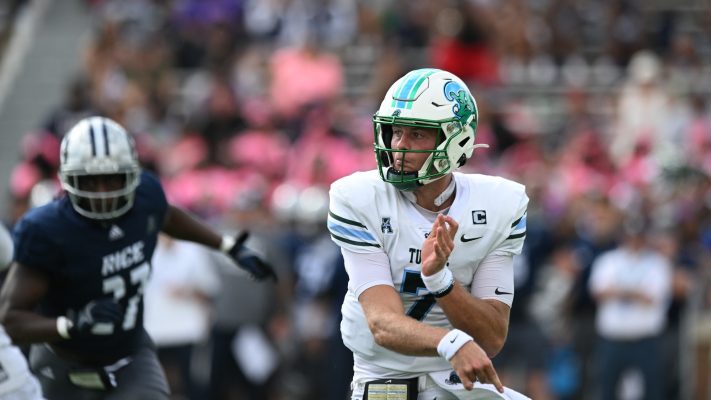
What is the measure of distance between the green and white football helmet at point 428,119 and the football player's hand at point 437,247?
1.18 ft

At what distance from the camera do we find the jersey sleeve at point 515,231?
16.6ft

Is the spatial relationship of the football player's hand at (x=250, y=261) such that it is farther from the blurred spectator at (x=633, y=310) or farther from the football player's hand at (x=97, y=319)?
the blurred spectator at (x=633, y=310)

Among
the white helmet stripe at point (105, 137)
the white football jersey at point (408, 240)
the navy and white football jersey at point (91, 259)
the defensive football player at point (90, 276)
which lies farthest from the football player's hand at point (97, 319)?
the white football jersey at point (408, 240)

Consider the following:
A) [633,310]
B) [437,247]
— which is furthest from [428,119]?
[633,310]

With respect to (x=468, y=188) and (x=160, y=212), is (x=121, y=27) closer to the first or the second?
(x=160, y=212)

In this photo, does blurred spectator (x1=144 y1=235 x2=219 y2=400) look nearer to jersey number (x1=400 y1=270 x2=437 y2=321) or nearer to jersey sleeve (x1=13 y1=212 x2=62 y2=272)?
jersey sleeve (x1=13 y1=212 x2=62 y2=272)

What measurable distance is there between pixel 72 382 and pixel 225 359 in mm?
4777

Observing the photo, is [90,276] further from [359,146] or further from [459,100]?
[359,146]

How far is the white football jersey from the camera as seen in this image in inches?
195

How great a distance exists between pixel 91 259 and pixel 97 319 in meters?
0.38

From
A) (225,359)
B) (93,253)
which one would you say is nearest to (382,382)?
(93,253)

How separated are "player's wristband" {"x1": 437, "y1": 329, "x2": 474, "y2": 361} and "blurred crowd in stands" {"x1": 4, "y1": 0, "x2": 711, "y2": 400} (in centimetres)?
608

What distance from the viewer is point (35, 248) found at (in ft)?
19.3

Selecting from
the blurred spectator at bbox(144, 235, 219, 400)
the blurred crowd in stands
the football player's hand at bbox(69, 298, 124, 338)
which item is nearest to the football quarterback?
the football player's hand at bbox(69, 298, 124, 338)
